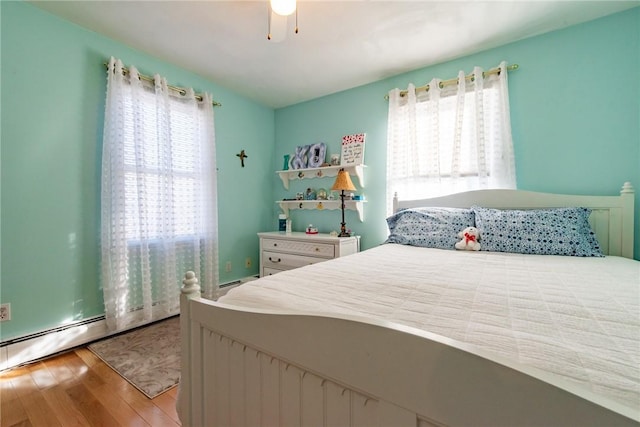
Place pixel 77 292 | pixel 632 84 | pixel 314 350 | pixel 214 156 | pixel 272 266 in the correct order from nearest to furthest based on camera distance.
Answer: pixel 314 350 < pixel 632 84 < pixel 77 292 < pixel 214 156 < pixel 272 266

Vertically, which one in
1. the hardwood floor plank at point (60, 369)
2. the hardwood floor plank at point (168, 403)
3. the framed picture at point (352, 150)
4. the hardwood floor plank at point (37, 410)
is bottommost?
the hardwood floor plank at point (168, 403)

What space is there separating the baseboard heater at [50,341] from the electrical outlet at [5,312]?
0.48 ft

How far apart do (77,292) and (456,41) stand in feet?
11.6

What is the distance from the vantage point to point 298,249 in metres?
2.80

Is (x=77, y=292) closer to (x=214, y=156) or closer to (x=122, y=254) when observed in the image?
(x=122, y=254)

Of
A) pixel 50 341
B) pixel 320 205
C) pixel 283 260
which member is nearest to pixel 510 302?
pixel 283 260

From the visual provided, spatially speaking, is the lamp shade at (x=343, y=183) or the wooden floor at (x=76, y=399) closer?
the wooden floor at (x=76, y=399)

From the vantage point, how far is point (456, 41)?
84.8 inches

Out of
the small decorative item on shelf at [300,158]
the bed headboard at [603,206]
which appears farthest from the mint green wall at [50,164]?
the bed headboard at [603,206]

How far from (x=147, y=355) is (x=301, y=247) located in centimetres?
150

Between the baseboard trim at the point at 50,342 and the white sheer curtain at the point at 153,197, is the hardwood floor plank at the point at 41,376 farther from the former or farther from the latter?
the white sheer curtain at the point at 153,197

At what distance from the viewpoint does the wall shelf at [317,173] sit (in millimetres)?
2893

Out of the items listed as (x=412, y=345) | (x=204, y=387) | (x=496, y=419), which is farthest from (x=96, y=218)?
(x=496, y=419)

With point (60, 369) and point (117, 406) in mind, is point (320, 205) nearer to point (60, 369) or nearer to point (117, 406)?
point (117, 406)
